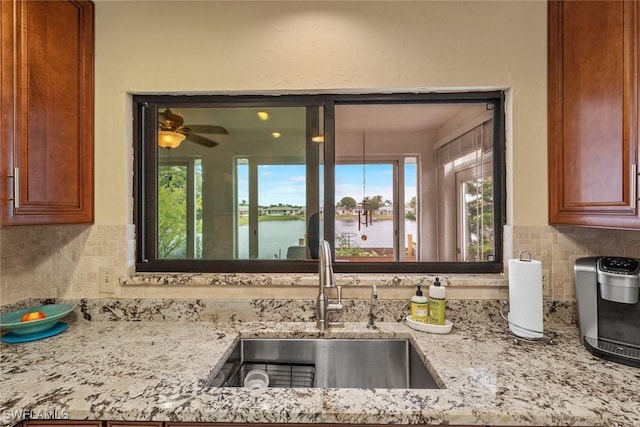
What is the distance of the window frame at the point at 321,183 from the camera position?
155 cm

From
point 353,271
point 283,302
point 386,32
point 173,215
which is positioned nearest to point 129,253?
point 173,215

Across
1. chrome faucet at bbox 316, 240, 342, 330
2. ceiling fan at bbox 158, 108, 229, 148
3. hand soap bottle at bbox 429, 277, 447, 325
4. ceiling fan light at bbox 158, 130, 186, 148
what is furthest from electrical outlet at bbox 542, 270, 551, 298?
ceiling fan light at bbox 158, 130, 186, 148

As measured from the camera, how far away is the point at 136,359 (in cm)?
111

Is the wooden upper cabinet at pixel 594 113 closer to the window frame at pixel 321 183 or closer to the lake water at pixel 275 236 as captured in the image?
the window frame at pixel 321 183

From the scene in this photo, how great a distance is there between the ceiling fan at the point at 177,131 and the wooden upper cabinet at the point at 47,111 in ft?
0.99

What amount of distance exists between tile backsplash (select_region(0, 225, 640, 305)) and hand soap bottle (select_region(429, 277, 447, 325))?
0.13m

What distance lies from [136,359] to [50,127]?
976mm

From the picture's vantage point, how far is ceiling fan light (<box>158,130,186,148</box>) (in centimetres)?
164

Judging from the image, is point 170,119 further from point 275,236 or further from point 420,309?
point 420,309

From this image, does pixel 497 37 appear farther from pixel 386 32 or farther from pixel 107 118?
pixel 107 118

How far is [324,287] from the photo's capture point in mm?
1346

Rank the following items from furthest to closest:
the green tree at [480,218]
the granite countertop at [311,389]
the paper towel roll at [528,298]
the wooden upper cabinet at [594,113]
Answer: the green tree at [480,218] → the paper towel roll at [528,298] → the wooden upper cabinet at [594,113] → the granite countertop at [311,389]

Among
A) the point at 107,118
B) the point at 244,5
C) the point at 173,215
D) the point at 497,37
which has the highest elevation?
the point at 244,5

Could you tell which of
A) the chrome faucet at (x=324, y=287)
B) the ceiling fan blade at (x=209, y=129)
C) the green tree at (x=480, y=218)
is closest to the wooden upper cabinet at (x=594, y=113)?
the green tree at (x=480, y=218)
